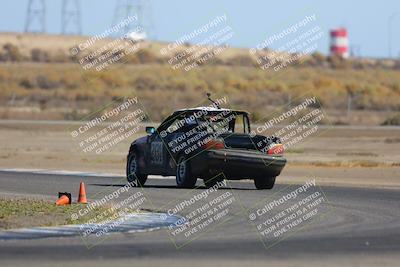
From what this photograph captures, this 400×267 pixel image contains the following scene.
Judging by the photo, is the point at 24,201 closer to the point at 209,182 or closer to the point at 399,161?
the point at 209,182

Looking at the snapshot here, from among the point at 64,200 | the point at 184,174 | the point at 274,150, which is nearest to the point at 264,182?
the point at 274,150

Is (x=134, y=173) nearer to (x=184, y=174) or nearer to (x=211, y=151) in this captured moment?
(x=184, y=174)

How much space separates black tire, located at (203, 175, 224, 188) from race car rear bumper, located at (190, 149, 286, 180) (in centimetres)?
56

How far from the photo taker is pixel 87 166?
3478 centimetres

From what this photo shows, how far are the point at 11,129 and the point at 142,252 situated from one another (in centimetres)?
4031

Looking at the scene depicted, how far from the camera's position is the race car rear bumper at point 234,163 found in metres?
23.1

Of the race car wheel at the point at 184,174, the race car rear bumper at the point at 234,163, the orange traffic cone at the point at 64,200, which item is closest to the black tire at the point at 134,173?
the race car wheel at the point at 184,174

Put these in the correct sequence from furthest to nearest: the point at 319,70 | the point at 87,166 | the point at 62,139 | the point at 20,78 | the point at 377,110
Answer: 1. the point at 319,70
2. the point at 20,78
3. the point at 377,110
4. the point at 62,139
5. the point at 87,166

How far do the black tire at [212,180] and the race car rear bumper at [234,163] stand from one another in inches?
22.0

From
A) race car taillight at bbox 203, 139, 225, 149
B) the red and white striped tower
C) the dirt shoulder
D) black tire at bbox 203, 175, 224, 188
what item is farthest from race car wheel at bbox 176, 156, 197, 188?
the red and white striped tower

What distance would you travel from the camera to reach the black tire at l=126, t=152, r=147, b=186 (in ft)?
82.5

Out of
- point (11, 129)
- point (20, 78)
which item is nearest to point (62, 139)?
point (11, 129)

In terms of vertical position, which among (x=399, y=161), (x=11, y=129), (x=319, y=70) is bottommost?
(x=319, y=70)

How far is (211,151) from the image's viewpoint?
2309cm
